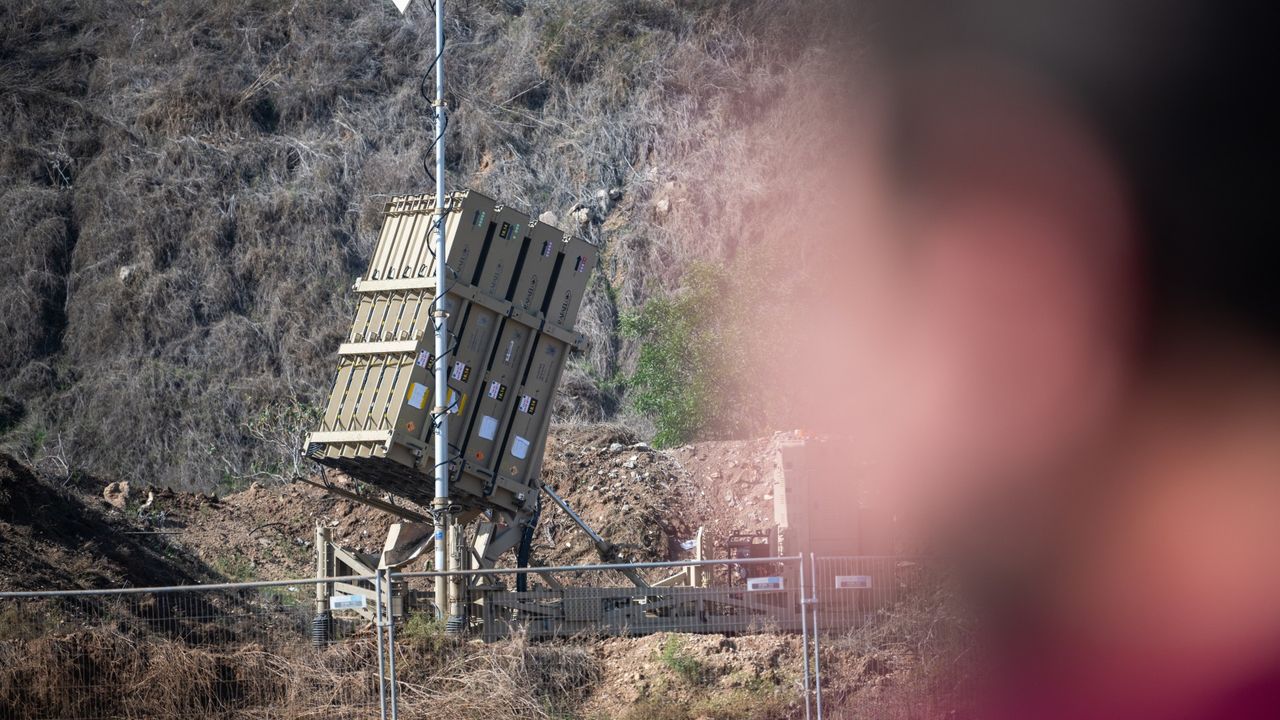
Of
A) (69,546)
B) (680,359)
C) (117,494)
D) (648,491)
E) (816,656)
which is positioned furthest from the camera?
(680,359)

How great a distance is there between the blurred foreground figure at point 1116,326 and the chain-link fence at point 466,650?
115 cm

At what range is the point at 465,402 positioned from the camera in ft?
51.3

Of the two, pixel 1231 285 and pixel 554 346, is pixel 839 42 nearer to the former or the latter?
pixel 554 346

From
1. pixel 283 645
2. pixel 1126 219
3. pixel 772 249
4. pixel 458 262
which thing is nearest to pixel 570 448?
pixel 772 249

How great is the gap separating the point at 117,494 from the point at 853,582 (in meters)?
14.5

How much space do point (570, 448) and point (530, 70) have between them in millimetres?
13928

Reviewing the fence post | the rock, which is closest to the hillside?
the rock

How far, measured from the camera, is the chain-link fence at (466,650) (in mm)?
12836

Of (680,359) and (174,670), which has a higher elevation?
(680,359)

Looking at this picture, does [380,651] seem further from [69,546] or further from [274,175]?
[274,175]

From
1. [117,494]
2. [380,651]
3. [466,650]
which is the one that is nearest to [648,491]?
[117,494]

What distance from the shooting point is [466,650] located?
1391 centimetres

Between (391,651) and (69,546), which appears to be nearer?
(391,651)

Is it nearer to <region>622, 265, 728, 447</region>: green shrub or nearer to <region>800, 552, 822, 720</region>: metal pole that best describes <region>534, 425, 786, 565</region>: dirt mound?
<region>622, 265, 728, 447</region>: green shrub
